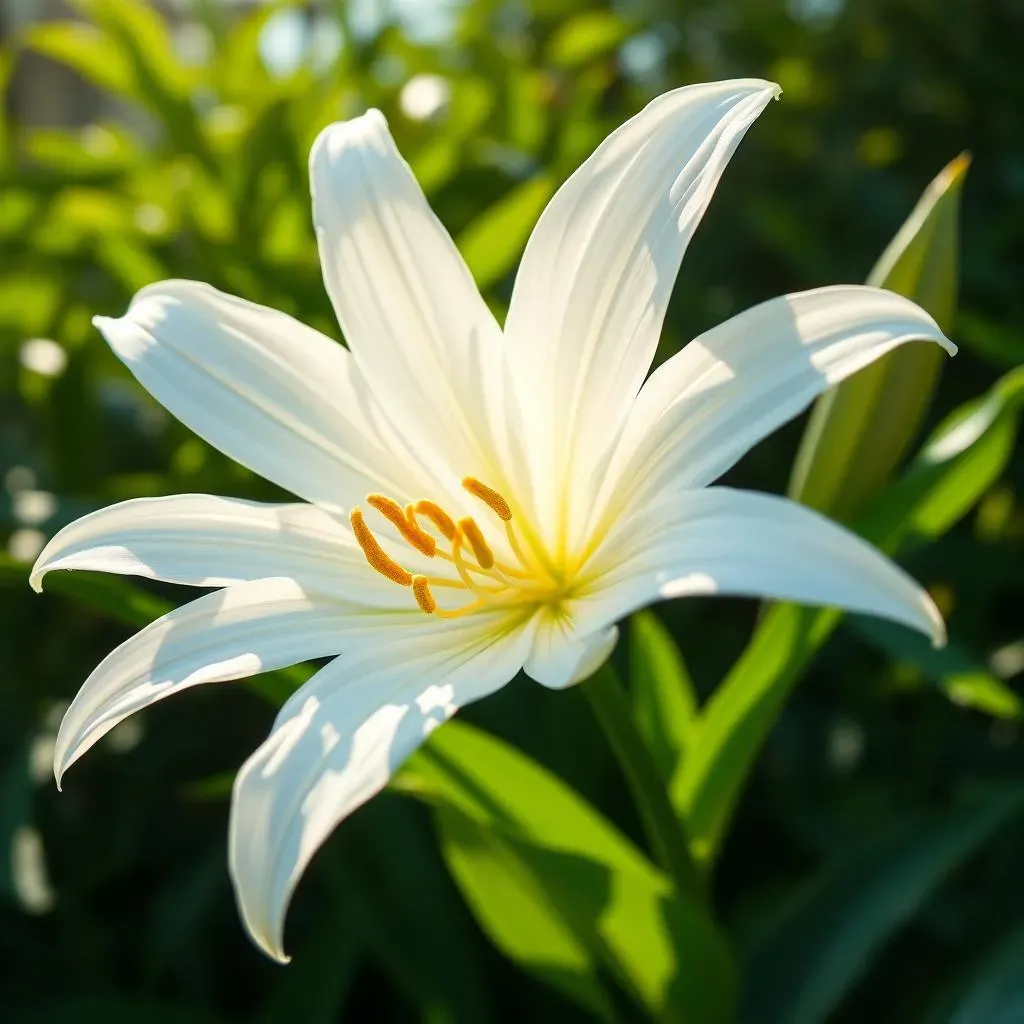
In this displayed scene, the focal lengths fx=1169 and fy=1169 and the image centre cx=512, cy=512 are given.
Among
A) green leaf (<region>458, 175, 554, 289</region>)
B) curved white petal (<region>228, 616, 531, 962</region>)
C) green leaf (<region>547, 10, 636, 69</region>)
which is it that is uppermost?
green leaf (<region>547, 10, 636, 69</region>)

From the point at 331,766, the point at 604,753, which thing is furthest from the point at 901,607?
the point at 604,753

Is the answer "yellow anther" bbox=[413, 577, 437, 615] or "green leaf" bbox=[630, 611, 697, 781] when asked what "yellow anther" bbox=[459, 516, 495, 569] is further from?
"green leaf" bbox=[630, 611, 697, 781]

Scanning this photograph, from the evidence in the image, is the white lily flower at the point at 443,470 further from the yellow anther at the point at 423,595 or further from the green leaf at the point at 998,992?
the green leaf at the point at 998,992

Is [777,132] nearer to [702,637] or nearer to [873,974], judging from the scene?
[702,637]

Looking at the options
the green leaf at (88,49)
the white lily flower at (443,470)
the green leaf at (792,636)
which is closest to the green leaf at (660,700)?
the green leaf at (792,636)

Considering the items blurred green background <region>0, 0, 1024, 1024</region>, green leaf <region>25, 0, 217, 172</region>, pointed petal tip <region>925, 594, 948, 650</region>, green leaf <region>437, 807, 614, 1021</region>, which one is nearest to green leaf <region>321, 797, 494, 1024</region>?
blurred green background <region>0, 0, 1024, 1024</region>

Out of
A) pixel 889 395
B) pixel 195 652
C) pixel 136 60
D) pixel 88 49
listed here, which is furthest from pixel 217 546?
pixel 88 49
